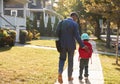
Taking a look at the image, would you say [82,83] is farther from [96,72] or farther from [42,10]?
[42,10]

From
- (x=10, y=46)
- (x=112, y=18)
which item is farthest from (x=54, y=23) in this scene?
(x=112, y=18)

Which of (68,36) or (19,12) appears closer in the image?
(68,36)

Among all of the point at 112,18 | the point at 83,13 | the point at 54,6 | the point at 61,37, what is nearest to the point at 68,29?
the point at 61,37

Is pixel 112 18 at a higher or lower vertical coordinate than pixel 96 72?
higher

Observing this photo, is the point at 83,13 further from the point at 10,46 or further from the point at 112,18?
the point at 112,18

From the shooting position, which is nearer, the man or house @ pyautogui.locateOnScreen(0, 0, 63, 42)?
the man

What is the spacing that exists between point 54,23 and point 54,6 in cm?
3625

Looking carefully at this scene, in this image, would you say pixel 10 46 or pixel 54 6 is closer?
pixel 10 46

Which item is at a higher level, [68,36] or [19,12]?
[19,12]

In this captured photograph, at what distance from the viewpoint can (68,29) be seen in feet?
30.0

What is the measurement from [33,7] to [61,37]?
45.0 m

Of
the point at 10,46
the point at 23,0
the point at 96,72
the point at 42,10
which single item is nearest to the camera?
the point at 96,72

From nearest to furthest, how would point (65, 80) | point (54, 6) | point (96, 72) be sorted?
point (65, 80) → point (96, 72) → point (54, 6)

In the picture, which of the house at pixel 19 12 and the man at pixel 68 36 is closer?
the man at pixel 68 36
